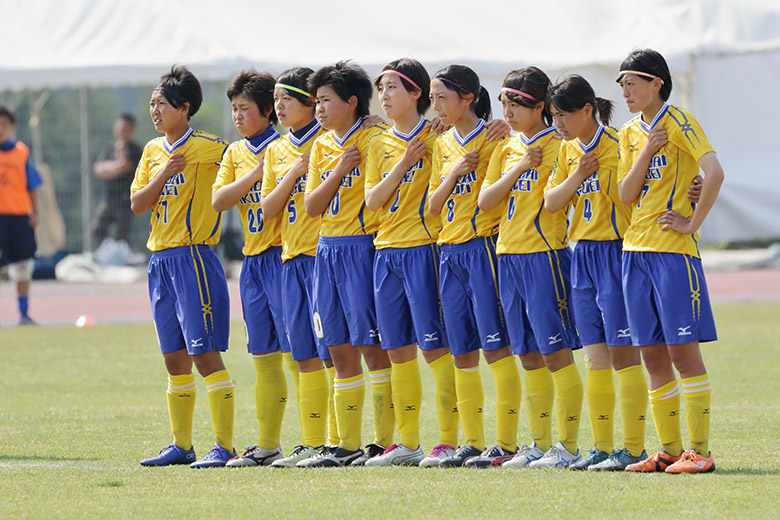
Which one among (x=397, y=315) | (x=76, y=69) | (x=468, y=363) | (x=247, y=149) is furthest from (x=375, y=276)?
(x=76, y=69)

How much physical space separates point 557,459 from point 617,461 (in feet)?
0.99

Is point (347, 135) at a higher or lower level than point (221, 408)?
higher

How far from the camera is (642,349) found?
6.11 metres

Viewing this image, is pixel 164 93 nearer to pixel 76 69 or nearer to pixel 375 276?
pixel 375 276

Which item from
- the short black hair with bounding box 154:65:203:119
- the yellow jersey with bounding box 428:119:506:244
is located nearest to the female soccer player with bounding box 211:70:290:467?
the short black hair with bounding box 154:65:203:119

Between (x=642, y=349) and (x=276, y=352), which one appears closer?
(x=642, y=349)

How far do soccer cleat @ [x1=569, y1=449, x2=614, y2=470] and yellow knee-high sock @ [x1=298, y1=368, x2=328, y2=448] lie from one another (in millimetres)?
1433

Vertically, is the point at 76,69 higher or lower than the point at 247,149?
higher

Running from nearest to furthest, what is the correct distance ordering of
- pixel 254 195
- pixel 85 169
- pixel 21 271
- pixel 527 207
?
pixel 527 207, pixel 254 195, pixel 21 271, pixel 85 169

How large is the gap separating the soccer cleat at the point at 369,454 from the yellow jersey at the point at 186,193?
4.84 ft

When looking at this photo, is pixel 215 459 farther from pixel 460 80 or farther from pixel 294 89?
pixel 460 80

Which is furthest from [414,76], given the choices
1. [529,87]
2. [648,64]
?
[648,64]

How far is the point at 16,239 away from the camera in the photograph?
50.2ft

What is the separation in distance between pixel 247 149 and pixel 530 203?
1.71 meters
